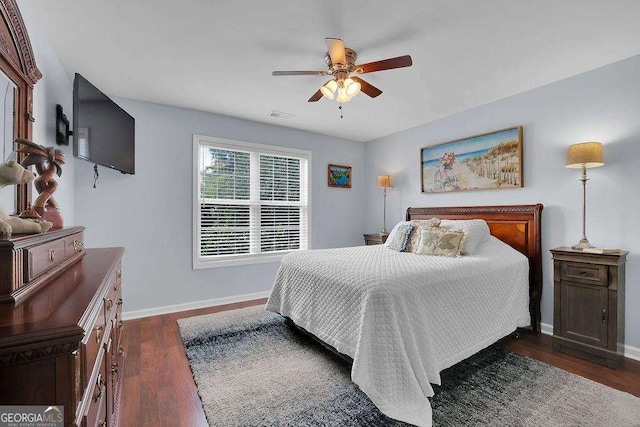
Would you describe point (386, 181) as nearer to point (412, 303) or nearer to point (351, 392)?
point (412, 303)

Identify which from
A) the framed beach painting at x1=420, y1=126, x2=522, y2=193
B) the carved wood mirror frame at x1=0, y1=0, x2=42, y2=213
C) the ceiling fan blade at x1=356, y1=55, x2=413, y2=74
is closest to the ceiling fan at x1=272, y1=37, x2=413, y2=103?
the ceiling fan blade at x1=356, y1=55, x2=413, y2=74

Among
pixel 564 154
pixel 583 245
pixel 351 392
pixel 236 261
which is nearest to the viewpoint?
pixel 351 392

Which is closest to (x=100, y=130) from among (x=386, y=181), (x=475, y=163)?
(x=386, y=181)

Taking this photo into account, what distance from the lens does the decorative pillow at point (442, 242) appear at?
275 centimetres

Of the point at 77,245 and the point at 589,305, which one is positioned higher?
the point at 77,245

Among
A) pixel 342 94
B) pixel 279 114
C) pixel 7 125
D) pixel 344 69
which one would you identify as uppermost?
pixel 279 114

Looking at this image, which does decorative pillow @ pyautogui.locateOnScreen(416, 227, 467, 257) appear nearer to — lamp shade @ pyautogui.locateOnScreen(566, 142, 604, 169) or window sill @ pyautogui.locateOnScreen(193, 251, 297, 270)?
lamp shade @ pyautogui.locateOnScreen(566, 142, 604, 169)

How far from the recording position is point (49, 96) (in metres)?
2.15

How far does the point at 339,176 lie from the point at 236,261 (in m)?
2.14

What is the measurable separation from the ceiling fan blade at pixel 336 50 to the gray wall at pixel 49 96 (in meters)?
1.84

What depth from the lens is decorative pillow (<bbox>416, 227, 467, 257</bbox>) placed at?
2.75 meters

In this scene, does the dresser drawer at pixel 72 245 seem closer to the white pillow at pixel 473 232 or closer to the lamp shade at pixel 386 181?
the white pillow at pixel 473 232

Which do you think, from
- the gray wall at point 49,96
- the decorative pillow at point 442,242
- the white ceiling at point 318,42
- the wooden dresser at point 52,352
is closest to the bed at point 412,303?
the decorative pillow at point 442,242

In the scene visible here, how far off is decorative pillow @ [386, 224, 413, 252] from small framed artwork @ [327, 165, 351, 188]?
1655 millimetres
